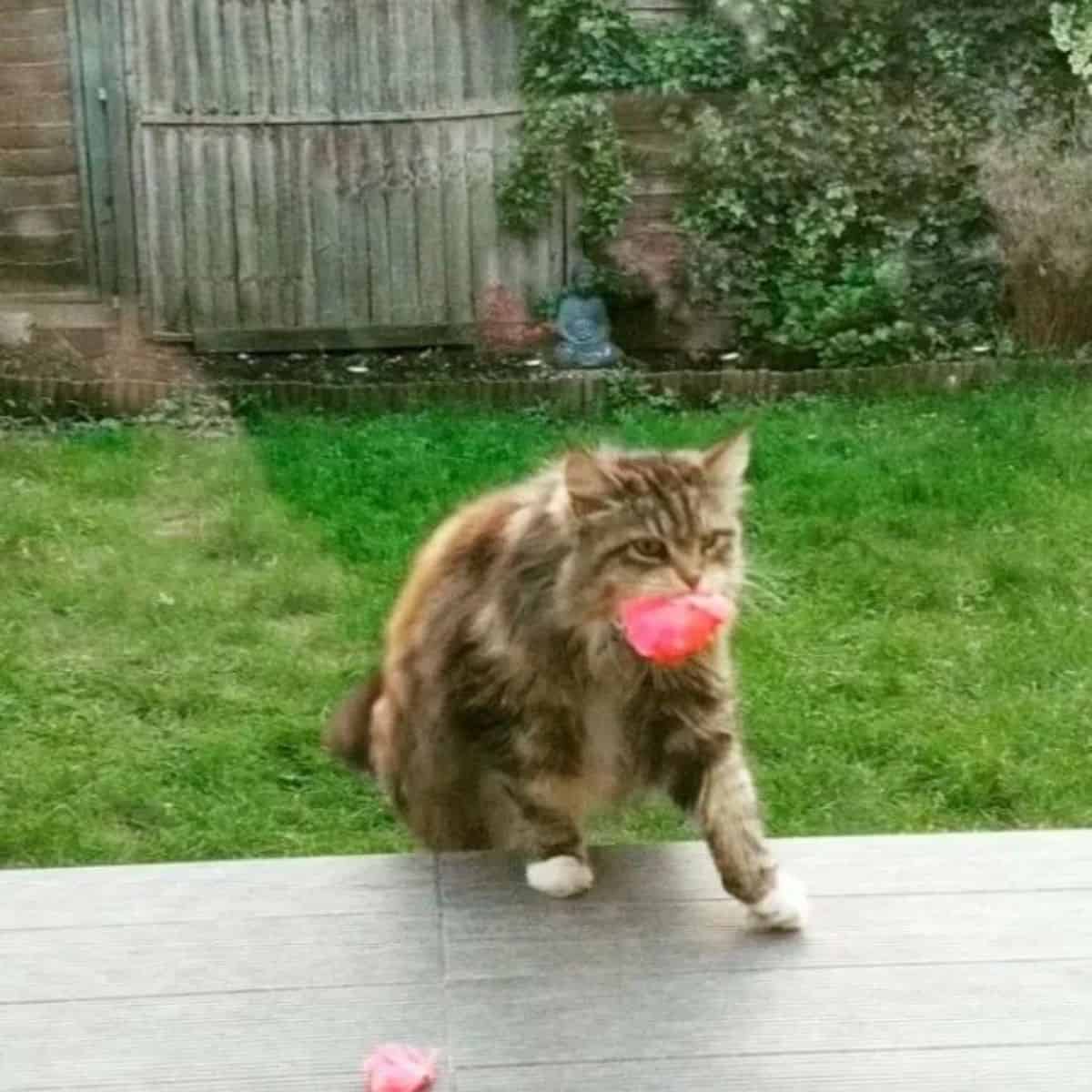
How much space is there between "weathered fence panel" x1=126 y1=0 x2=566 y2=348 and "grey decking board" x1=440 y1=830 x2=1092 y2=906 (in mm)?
4296

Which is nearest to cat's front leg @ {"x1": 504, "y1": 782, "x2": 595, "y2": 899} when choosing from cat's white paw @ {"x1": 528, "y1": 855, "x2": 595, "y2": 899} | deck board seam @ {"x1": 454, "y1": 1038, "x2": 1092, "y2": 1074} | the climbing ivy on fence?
cat's white paw @ {"x1": 528, "y1": 855, "x2": 595, "y2": 899}

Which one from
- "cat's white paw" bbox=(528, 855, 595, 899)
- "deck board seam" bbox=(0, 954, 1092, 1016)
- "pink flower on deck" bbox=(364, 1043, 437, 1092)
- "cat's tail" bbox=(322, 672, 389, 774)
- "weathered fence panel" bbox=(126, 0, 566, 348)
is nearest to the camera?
"pink flower on deck" bbox=(364, 1043, 437, 1092)

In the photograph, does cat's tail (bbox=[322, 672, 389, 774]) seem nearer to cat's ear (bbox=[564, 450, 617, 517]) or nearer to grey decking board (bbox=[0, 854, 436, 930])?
grey decking board (bbox=[0, 854, 436, 930])

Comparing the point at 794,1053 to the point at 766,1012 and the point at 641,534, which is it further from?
the point at 641,534

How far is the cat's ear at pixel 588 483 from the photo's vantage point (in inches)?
82.8

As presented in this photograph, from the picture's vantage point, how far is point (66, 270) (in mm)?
6371

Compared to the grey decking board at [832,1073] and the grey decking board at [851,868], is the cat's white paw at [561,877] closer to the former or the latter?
the grey decking board at [851,868]

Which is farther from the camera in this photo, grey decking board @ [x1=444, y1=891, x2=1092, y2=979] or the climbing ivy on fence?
the climbing ivy on fence

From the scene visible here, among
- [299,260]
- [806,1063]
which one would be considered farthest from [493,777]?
[299,260]

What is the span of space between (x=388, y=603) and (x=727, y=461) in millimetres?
1919

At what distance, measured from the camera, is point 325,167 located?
6438 millimetres

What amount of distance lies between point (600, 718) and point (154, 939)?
1.76 feet

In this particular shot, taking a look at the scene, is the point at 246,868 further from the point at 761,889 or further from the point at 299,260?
the point at 299,260

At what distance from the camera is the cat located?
83.3 inches
